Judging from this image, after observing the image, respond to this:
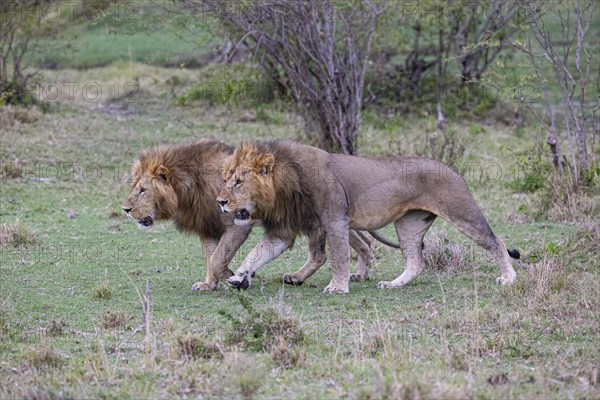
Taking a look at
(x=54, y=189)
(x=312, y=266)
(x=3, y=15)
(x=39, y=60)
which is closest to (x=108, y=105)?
(x=3, y=15)

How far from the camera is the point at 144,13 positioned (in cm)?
1522

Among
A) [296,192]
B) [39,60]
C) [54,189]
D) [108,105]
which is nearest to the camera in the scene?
[296,192]

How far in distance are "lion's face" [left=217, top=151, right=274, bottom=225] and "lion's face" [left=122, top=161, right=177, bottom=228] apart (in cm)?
70

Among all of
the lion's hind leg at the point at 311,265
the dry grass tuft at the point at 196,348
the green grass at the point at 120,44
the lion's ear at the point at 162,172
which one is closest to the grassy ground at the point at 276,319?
the dry grass tuft at the point at 196,348

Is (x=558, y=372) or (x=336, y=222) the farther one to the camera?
(x=336, y=222)

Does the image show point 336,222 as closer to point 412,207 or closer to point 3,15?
point 412,207

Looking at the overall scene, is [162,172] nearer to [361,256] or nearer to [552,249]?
[361,256]

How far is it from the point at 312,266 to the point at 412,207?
104cm

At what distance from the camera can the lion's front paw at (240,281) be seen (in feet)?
28.3

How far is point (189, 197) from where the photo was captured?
8938mm

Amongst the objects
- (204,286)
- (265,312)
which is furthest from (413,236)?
(265,312)

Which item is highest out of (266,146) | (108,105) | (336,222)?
(266,146)

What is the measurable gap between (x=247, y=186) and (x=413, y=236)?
5.54ft

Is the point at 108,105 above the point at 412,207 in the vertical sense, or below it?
below
